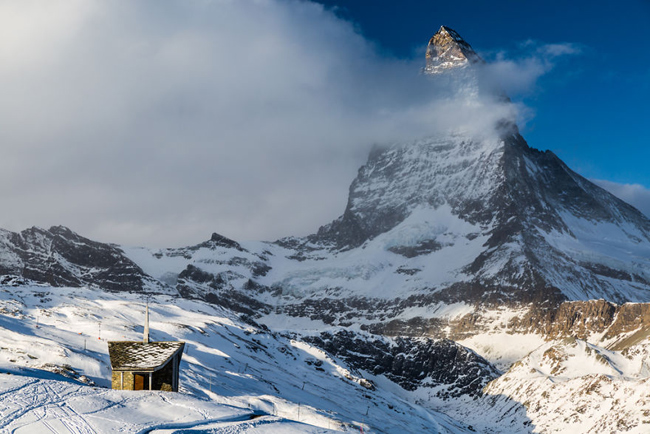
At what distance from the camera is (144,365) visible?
41031 mm

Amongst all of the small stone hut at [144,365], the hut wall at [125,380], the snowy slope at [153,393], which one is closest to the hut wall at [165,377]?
the small stone hut at [144,365]

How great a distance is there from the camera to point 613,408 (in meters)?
181

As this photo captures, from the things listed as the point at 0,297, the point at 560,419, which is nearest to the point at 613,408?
the point at 560,419

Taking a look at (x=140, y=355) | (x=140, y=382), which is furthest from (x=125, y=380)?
(x=140, y=355)

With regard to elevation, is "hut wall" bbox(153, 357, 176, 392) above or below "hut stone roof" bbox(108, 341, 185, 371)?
below

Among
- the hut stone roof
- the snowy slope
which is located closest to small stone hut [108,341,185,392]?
the hut stone roof

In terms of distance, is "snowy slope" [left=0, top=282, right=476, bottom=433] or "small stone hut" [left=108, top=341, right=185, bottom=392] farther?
"small stone hut" [left=108, top=341, right=185, bottom=392]

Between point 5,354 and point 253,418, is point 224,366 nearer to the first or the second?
point 5,354

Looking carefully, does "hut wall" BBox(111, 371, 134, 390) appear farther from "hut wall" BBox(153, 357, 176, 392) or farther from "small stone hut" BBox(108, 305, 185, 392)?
"hut wall" BBox(153, 357, 176, 392)

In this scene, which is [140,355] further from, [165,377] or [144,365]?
[165,377]

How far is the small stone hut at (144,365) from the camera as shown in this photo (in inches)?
1613

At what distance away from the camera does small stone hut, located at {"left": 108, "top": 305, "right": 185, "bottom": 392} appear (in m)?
41.0

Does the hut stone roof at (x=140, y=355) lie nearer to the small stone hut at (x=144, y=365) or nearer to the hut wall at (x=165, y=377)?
the small stone hut at (x=144, y=365)

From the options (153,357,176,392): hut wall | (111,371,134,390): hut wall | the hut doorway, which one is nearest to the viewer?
(111,371,134,390): hut wall
